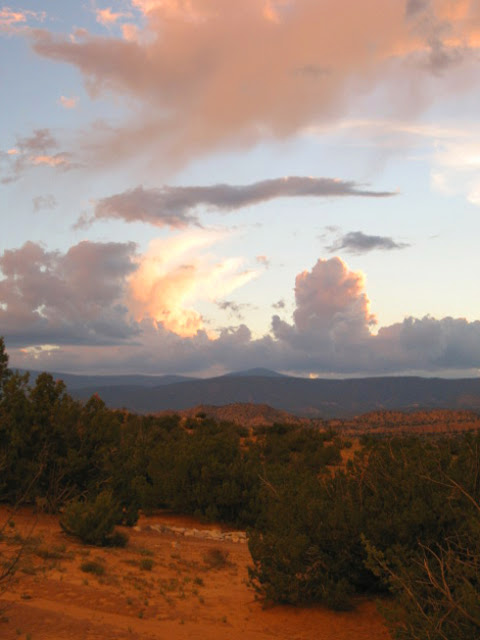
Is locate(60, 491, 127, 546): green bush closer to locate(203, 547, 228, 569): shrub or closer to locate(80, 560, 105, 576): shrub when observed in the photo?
locate(203, 547, 228, 569): shrub

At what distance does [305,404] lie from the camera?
501 ft

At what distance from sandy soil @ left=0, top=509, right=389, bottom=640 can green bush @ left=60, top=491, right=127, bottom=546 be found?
0.34 metres

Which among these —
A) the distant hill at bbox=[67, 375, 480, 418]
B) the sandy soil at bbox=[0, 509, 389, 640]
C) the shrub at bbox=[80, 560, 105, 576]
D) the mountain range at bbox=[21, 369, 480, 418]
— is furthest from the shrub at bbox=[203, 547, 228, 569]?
the mountain range at bbox=[21, 369, 480, 418]

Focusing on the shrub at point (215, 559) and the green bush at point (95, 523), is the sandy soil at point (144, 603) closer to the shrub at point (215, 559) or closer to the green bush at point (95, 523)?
the shrub at point (215, 559)

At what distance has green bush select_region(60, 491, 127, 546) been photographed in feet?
44.5

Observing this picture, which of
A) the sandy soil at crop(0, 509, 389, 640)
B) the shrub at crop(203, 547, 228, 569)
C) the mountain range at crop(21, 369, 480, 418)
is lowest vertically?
the mountain range at crop(21, 369, 480, 418)

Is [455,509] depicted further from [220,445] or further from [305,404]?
[305,404]

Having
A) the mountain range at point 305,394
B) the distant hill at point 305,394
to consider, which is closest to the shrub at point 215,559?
the distant hill at point 305,394

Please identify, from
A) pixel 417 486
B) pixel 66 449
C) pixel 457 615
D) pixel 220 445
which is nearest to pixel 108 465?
pixel 66 449

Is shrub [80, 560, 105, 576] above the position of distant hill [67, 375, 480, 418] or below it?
above

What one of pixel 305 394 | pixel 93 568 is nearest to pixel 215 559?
pixel 93 568

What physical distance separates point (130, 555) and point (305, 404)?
142133 millimetres

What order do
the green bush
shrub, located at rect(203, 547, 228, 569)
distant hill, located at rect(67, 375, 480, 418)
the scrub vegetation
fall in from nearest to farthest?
1. the scrub vegetation
2. shrub, located at rect(203, 547, 228, 569)
3. the green bush
4. distant hill, located at rect(67, 375, 480, 418)

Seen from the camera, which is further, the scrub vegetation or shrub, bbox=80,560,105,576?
shrub, bbox=80,560,105,576
